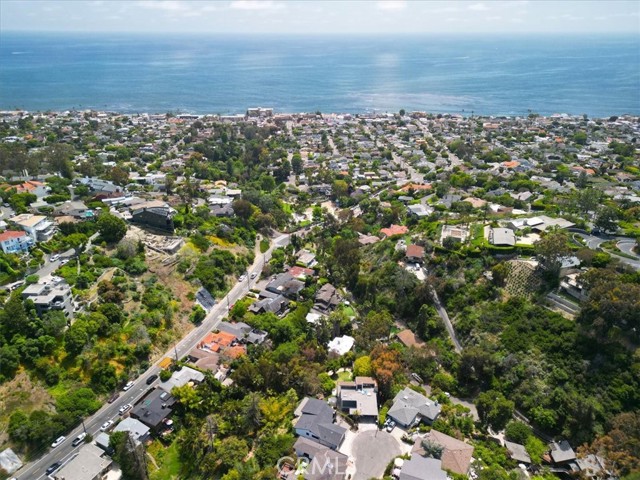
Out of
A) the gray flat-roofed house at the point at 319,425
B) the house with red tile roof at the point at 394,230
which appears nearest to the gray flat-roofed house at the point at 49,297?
the gray flat-roofed house at the point at 319,425

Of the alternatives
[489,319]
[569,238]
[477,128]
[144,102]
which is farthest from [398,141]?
[144,102]

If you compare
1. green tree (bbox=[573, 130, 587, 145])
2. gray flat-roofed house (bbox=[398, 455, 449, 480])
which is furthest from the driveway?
green tree (bbox=[573, 130, 587, 145])

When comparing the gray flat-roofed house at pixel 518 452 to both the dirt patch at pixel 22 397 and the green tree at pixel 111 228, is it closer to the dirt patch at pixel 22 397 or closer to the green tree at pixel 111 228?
the dirt patch at pixel 22 397

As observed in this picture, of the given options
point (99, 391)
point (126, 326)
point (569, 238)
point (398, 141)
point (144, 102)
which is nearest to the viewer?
point (99, 391)

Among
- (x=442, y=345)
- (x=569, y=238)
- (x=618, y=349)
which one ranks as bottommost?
(x=442, y=345)

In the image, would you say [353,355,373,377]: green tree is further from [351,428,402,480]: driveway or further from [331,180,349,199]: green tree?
[331,180,349,199]: green tree

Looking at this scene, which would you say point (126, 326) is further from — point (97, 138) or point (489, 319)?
point (97, 138)
